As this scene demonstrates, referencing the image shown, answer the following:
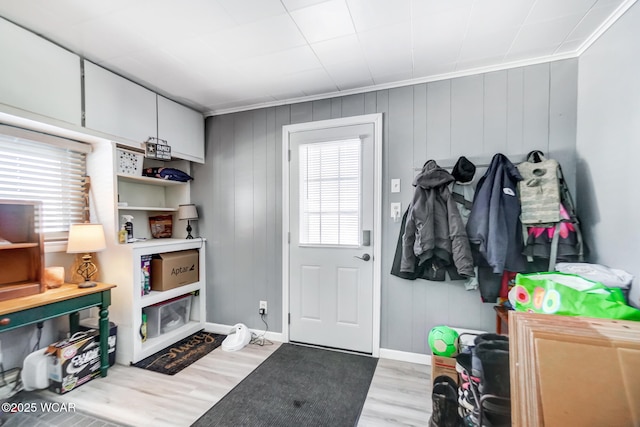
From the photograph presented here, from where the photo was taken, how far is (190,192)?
3082mm

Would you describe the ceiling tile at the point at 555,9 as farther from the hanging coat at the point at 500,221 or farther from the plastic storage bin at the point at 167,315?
the plastic storage bin at the point at 167,315

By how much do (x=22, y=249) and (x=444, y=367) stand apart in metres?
3.02

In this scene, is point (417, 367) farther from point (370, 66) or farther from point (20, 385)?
point (20, 385)

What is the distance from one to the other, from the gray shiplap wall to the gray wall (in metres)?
0.15

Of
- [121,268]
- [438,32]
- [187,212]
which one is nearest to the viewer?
[438,32]

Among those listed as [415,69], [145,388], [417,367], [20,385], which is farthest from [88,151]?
[417,367]

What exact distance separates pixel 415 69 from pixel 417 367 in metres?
2.41

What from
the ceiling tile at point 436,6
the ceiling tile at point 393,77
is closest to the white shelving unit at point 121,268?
the ceiling tile at point 393,77

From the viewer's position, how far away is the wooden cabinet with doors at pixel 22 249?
182 centimetres

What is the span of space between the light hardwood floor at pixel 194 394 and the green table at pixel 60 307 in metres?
0.25

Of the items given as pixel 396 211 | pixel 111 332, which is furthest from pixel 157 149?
pixel 396 211

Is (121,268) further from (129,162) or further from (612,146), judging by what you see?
(612,146)

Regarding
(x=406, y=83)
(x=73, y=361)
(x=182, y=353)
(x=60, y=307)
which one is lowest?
(x=182, y=353)

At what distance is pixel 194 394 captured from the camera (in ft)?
6.23
